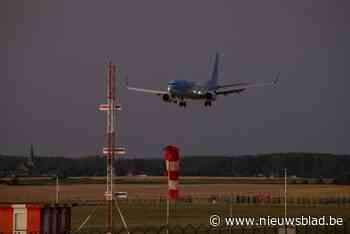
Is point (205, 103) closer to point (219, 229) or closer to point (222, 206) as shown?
point (222, 206)

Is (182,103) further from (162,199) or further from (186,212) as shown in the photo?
(186,212)

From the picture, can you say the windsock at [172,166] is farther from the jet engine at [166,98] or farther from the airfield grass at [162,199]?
the jet engine at [166,98]

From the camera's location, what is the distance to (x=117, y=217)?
63.2 m

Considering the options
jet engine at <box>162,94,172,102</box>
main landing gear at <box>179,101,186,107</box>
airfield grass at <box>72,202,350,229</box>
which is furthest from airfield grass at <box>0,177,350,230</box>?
jet engine at <box>162,94,172,102</box>

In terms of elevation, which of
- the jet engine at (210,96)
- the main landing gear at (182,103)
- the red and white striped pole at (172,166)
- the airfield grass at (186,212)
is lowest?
the airfield grass at (186,212)

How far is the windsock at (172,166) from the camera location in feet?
231

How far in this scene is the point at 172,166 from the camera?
237ft

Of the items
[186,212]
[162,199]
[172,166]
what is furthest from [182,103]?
[186,212]

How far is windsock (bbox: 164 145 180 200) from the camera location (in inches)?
2776

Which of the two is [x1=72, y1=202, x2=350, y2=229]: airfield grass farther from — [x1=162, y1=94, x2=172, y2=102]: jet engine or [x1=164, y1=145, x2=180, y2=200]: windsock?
[x1=162, y1=94, x2=172, y2=102]: jet engine

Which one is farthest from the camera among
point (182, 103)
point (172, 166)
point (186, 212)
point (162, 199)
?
point (182, 103)

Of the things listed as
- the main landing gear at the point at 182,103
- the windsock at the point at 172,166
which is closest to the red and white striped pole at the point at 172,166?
the windsock at the point at 172,166

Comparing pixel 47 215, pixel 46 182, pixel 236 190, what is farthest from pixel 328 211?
pixel 46 182

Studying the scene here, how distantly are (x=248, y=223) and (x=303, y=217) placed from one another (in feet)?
10.7
